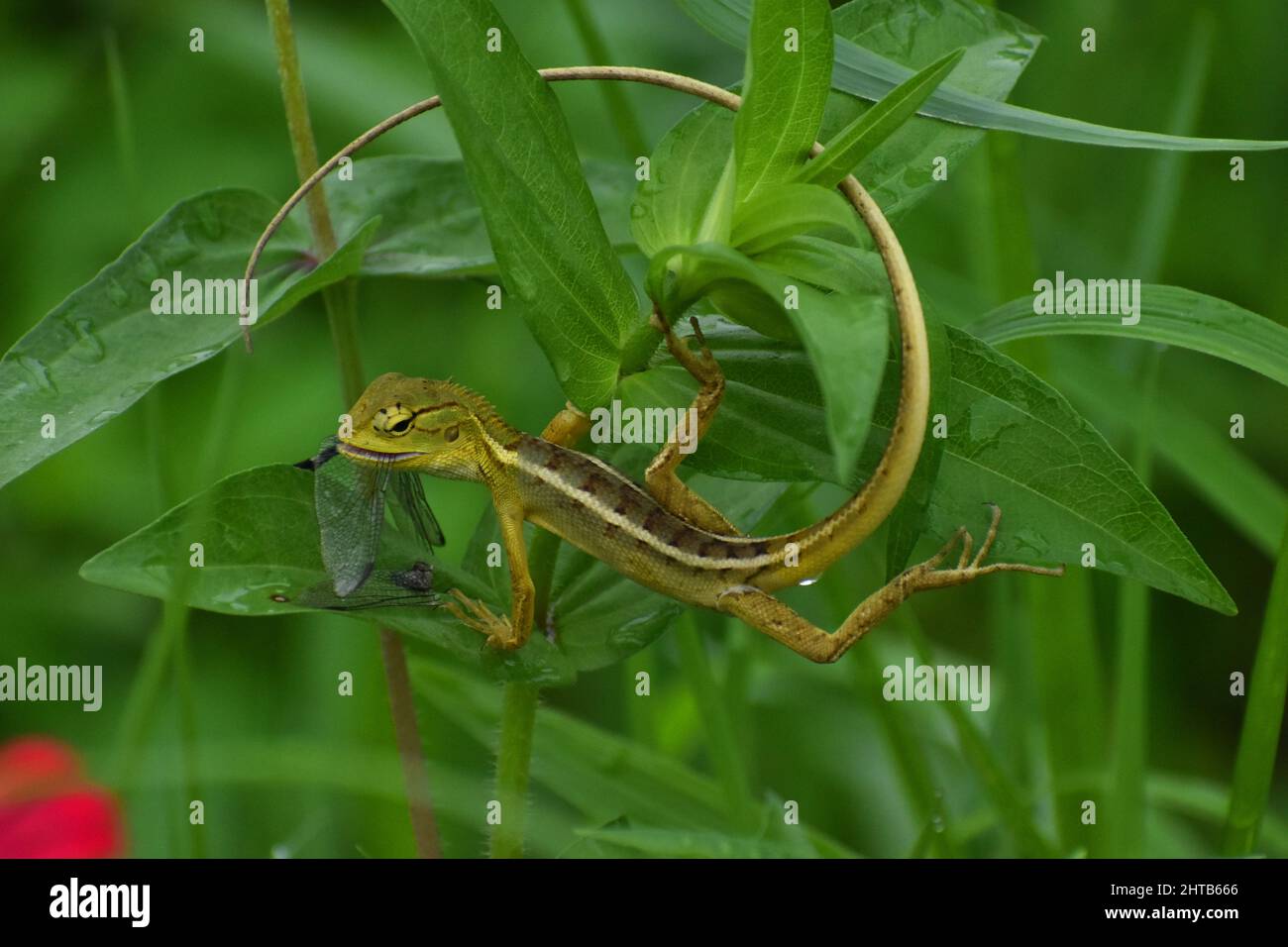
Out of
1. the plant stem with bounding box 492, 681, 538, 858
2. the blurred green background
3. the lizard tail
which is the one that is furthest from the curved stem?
the blurred green background

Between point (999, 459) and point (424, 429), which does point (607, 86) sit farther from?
point (999, 459)

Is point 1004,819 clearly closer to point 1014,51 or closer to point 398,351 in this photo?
point 1014,51

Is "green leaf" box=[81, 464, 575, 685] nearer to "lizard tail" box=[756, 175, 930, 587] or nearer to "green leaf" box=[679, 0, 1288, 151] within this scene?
"lizard tail" box=[756, 175, 930, 587]

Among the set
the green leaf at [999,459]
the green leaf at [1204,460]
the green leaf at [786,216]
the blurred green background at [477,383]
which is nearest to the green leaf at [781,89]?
the green leaf at [786,216]

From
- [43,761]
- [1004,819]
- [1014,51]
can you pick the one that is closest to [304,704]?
[43,761]

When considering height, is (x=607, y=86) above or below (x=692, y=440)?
above

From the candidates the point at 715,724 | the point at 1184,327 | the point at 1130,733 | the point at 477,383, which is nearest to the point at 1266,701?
the point at 1130,733

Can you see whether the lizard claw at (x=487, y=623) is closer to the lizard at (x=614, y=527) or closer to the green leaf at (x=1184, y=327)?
the lizard at (x=614, y=527)
